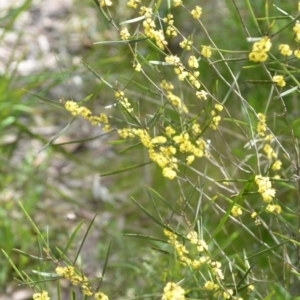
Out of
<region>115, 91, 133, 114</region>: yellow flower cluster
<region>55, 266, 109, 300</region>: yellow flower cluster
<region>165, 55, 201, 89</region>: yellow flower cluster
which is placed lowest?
<region>55, 266, 109, 300</region>: yellow flower cluster

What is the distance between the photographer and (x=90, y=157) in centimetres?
177

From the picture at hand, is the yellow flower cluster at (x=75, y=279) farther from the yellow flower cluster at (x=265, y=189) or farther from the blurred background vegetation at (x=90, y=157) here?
the blurred background vegetation at (x=90, y=157)

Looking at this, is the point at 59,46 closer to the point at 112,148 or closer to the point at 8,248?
the point at 112,148

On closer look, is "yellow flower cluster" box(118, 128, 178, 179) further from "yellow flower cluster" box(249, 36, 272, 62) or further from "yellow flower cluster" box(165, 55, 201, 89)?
"yellow flower cluster" box(249, 36, 272, 62)

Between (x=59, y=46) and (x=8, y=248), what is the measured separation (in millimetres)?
997

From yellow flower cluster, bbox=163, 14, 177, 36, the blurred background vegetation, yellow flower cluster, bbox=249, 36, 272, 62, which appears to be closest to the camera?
yellow flower cluster, bbox=249, 36, 272, 62

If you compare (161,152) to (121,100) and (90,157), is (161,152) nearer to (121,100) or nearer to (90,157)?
(121,100)

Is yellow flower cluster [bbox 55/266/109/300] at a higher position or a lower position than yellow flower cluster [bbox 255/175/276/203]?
lower

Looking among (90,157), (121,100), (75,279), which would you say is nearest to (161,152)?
(121,100)

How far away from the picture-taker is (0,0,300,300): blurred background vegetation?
1.32 m

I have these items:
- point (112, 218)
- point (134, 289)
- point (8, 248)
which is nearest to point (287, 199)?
point (134, 289)

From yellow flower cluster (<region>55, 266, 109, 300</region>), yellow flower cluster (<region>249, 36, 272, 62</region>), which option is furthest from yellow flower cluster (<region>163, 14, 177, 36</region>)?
yellow flower cluster (<region>55, 266, 109, 300</region>)

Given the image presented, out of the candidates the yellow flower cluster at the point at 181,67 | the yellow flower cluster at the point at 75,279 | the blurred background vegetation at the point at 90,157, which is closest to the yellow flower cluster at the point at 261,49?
the yellow flower cluster at the point at 181,67

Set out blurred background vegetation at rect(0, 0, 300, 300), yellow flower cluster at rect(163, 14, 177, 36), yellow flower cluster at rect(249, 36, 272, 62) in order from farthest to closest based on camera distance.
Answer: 1. blurred background vegetation at rect(0, 0, 300, 300)
2. yellow flower cluster at rect(163, 14, 177, 36)
3. yellow flower cluster at rect(249, 36, 272, 62)
